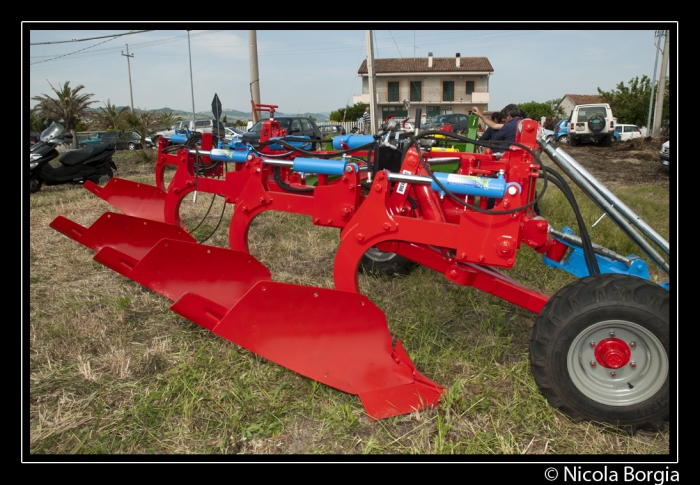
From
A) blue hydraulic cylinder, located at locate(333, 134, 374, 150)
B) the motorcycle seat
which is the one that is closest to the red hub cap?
blue hydraulic cylinder, located at locate(333, 134, 374, 150)

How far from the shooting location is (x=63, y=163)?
379 inches

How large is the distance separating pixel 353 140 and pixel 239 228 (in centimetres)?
171

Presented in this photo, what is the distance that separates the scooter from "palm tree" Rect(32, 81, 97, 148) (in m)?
19.0

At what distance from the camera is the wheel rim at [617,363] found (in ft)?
7.65

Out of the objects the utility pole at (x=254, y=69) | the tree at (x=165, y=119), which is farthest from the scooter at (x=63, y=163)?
the tree at (x=165, y=119)

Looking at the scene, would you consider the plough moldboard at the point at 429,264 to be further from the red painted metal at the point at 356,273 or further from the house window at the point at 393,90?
the house window at the point at 393,90

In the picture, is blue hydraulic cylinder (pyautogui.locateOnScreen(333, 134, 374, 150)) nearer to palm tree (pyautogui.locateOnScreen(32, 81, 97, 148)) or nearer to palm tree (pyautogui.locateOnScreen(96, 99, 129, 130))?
palm tree (pyautogui.locateOnScreen(96, 99, 129, 130))

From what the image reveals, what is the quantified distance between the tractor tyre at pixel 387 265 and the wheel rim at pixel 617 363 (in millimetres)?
2300

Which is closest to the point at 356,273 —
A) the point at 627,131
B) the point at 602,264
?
the point at 602,264

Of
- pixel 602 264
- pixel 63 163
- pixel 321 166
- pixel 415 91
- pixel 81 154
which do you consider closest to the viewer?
pixel 602 264

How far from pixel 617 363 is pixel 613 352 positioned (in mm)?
54

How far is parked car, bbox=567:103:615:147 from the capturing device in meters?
20.5

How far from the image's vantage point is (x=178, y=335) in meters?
3.43

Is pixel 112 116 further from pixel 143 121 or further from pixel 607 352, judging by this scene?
pixel 607 352
